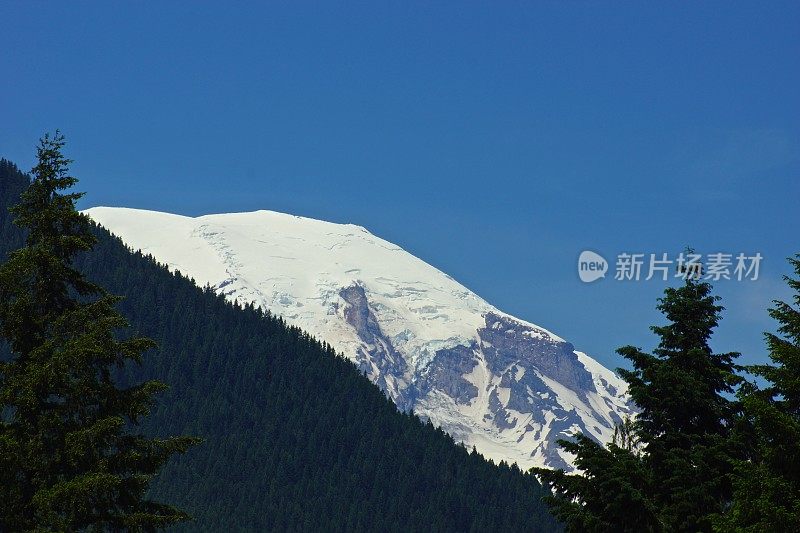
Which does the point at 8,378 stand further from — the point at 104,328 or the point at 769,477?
the point at 769,477

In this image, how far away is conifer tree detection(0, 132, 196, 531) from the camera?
88.2 feet

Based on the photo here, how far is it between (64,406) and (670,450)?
19.3 m

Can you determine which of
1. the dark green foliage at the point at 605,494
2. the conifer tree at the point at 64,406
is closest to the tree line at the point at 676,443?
the dark green foliage at the point at 605,494

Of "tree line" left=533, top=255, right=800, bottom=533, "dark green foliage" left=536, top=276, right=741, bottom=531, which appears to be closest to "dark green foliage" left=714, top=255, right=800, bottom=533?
"tree line" left=533, top=255, right=800, bottom=533

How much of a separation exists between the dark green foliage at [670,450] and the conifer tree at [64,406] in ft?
44.7

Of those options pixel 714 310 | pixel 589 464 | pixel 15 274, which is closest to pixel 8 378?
pixel 15 274

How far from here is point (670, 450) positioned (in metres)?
36.5

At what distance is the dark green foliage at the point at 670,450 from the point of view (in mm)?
34938

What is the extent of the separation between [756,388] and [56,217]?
60.7ft

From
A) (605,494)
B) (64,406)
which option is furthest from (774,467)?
(64,406)

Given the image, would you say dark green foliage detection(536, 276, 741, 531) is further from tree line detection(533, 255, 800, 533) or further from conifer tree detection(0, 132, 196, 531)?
conifer tree detection(0, 132, 196, 531)

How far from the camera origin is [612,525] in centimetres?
3531

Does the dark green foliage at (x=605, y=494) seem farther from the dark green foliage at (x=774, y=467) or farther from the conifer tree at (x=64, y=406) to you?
the conifer tree at (x=64, y=406)

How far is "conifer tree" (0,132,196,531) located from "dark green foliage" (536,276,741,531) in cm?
1362
